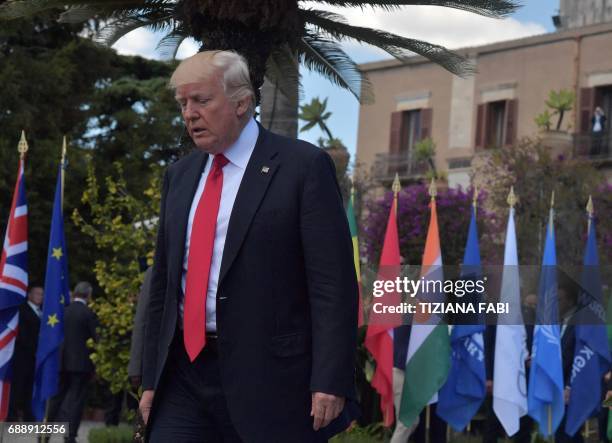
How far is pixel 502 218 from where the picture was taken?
3331cm

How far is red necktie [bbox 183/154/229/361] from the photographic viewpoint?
4633 millimetres

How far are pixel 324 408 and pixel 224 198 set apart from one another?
0.80 m

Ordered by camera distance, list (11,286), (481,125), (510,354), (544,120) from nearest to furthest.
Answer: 1. (11,286)
2. (510,354)
3. (544,120)
4. (481,125)

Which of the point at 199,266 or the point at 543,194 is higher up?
the point at 543,194

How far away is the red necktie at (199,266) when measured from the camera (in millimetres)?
4633

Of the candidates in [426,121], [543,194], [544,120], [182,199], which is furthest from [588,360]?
[426,121]

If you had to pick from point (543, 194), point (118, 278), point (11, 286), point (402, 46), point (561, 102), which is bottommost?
point (11, 286)

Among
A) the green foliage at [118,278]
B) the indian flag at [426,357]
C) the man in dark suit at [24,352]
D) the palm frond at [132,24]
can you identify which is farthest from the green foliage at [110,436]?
the palm frond at [132,24]

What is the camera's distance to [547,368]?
14.6 meters

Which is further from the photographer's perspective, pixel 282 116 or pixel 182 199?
pixel 282 116

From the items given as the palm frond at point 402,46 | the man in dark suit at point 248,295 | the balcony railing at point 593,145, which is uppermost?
the balcony railing at point 593,145

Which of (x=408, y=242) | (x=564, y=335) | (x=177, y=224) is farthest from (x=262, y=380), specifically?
(x=408, y=242)

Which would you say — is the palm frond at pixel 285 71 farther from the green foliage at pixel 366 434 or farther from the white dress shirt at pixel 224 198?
the white dress shirt at pixel 224 198

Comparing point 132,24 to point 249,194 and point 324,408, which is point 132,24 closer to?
point 249,194
